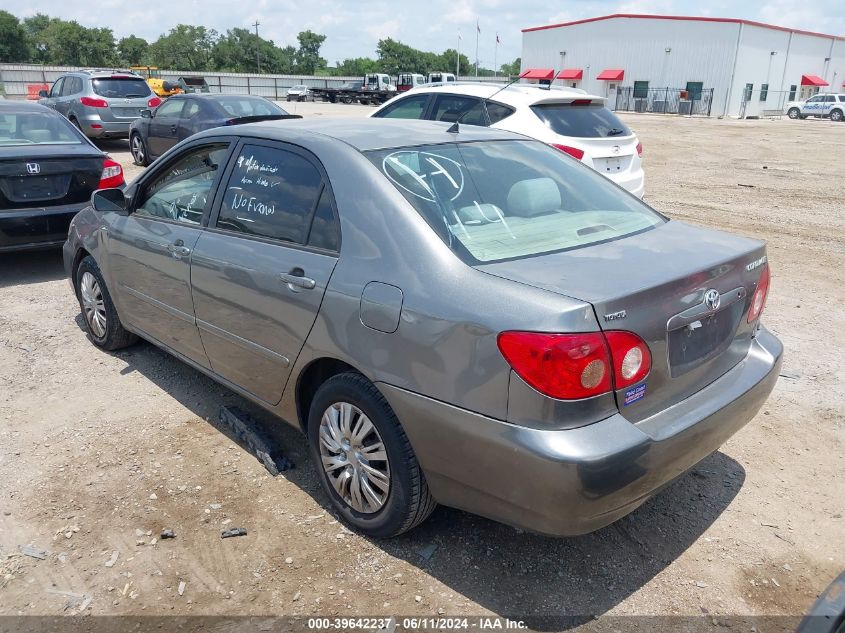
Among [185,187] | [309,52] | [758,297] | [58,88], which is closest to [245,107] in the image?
[58,88]

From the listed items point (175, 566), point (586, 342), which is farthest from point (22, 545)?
point (586, 342)

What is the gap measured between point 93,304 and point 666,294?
162 inches

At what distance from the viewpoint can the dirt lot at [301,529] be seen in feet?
8.80

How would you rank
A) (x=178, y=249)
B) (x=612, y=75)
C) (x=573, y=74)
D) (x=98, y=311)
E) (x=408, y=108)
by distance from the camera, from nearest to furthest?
1. (x=178, y=249)
2. (x=98, y=311)
3. (x=408, y=108)
4. (x=612, y=75)
5. (x=573, y=74)

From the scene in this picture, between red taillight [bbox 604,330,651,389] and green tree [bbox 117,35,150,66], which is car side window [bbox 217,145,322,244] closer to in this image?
red taillight [bbox 604,330,651,389]

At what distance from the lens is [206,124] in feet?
39.5

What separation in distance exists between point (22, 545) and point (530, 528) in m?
2.20

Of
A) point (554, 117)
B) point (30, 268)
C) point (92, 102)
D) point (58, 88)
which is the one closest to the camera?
point (30, 268)

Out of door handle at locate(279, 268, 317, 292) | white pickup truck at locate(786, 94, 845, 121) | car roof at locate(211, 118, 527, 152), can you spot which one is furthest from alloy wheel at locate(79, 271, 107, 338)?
white pickup truck at locate(786, 94, 845, 121)

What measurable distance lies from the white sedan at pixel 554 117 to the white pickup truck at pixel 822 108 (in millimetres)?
41015

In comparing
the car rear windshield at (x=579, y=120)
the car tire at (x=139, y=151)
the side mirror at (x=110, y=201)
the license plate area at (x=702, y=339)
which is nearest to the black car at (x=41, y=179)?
the side mirror at (x=110, y=201)

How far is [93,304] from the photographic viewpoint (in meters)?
4.97

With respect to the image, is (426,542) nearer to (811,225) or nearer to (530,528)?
(530,528)

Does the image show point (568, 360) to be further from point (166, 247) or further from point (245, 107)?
point (245, 107)
